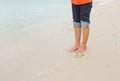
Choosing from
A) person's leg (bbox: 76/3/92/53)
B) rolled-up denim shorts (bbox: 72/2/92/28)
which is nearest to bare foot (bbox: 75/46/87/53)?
person's leg (bbox: 76/3/92/53)

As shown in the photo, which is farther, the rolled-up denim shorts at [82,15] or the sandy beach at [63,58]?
the rolled-up denim shorts at [82,15]

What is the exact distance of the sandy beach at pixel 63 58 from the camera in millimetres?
3652

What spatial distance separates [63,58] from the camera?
13.9 feet

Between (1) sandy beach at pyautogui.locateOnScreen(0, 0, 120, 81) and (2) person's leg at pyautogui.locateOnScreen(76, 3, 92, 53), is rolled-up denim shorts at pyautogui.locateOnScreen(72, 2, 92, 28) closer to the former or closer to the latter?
(2) person's leg at pyautogui.locateOnScreen(76, 3, 92, 53)

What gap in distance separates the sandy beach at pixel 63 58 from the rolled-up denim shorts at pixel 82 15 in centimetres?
37

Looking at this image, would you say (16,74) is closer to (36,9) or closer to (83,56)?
(83,56)

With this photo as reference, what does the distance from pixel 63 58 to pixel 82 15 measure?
2.04ft

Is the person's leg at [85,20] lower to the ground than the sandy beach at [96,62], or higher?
higher

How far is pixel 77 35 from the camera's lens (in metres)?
4.52

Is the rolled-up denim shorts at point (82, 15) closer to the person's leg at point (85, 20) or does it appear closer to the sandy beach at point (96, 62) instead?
the person's leg at point (85, 20)

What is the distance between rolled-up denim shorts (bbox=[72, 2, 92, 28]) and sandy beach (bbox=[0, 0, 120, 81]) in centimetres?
37

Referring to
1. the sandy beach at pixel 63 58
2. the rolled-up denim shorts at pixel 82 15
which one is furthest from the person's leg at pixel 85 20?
the sandy beach at pixel 63 58

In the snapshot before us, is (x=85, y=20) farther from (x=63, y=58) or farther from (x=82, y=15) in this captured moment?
(x=63, y=58)

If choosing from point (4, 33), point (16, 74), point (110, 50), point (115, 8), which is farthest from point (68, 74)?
point (115, 8)
